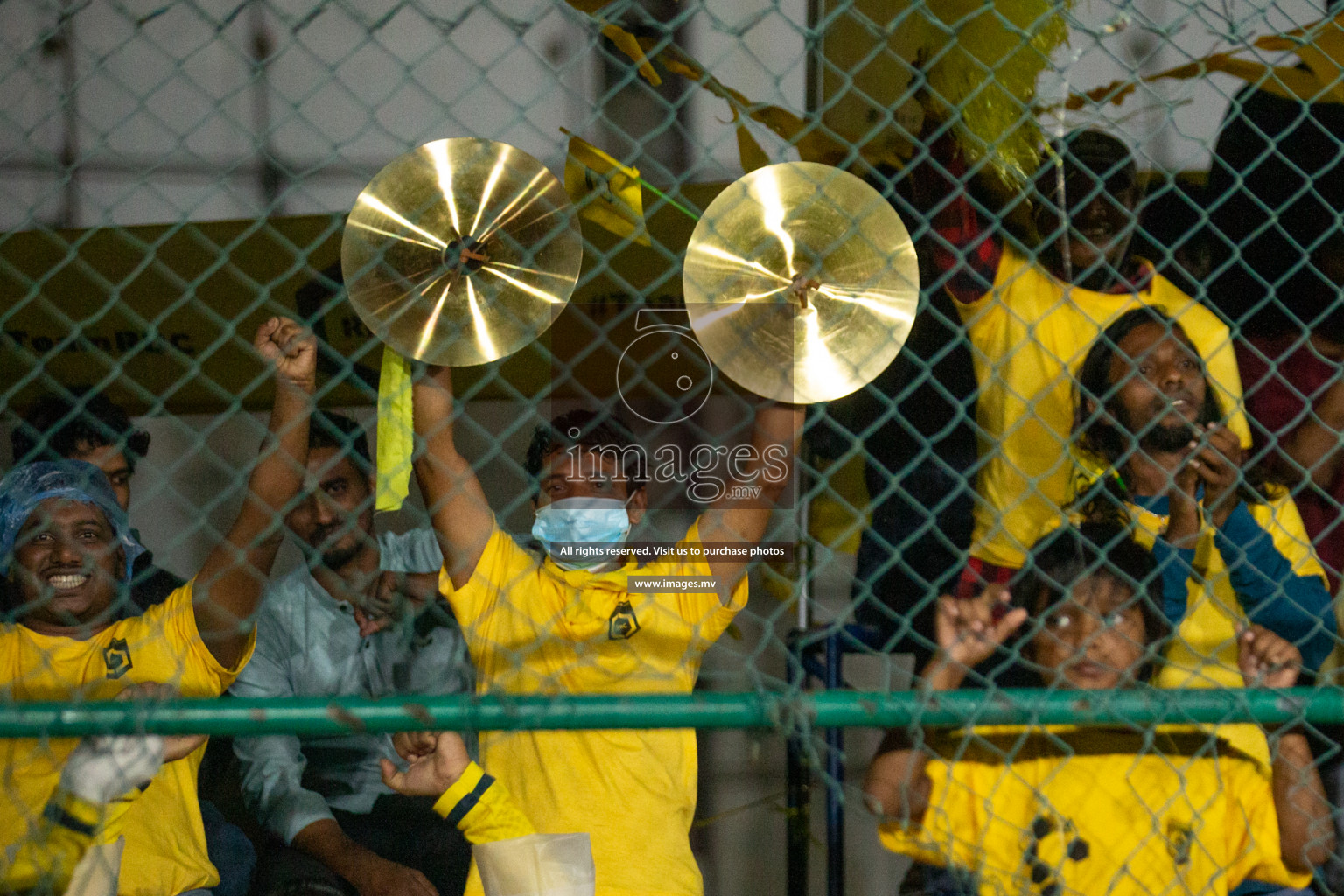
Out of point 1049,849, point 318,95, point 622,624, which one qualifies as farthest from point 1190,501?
point 318,95

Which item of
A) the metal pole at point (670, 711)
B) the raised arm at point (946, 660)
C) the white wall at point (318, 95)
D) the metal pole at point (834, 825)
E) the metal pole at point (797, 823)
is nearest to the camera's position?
the metal pole at point (670, 711)

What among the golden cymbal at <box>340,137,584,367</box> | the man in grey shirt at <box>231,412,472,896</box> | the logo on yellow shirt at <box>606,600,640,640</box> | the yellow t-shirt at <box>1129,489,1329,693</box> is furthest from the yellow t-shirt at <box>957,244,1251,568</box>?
the man in grey shirt at <box>231,412,472,896</box>

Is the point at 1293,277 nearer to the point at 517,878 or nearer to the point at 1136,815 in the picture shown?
the point at 1136,815

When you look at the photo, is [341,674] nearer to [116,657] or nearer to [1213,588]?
[116,657]

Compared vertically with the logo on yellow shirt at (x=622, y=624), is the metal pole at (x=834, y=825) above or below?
below

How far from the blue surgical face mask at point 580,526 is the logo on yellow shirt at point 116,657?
81 cm

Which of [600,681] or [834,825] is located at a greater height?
[600,681]

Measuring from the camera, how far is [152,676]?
2.01 meters

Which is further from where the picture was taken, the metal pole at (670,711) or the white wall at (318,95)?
the white wall at (318,95)

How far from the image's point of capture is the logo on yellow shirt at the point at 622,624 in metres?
2.02

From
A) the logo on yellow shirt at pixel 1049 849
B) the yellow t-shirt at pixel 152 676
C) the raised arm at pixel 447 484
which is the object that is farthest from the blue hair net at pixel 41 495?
the logo on yellow shirt at pixel 1049 849

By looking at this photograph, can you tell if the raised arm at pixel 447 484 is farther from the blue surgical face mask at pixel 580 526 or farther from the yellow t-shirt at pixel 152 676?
the yellow t-shirt at pixel 152 676

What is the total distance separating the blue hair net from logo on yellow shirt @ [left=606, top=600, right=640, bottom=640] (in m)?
1.06

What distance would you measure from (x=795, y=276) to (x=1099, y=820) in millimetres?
1177
